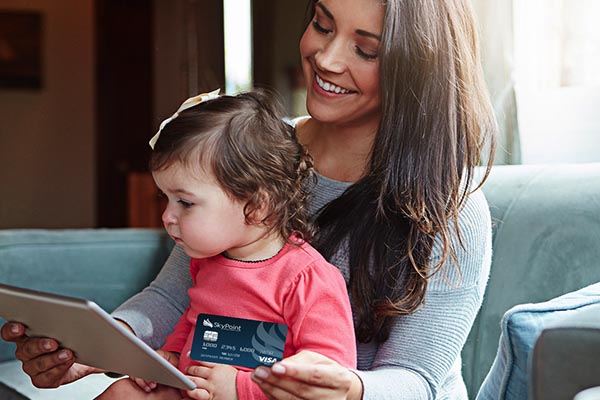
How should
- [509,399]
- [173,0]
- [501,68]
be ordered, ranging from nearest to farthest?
1. [509,399]
2. [501,68]
3. [173,0]

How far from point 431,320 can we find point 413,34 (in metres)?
Answer: 0.42

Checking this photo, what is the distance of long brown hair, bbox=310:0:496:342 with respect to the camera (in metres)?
1.31

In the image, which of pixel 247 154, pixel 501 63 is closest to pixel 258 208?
pixel 247 154

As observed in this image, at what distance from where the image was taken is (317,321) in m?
1.17

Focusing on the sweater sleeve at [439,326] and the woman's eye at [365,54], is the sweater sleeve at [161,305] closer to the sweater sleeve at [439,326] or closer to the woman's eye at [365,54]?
the sweater sleeve at [439,326]

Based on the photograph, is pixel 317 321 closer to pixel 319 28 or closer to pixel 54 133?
pixel 319 28

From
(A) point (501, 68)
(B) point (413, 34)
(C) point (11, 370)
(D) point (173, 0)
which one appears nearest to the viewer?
(B) point (413, 34)

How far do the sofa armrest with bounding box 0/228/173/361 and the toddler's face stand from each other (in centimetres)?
84

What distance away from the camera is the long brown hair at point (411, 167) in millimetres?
1313

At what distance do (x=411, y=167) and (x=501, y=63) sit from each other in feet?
3.83

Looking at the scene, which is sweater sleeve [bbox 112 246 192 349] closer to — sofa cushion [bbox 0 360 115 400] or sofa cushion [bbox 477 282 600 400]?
sofa cushion [bbox 0 360 115 400]

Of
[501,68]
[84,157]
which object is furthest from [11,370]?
[84,157]

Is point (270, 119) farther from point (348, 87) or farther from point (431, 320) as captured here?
point (431, 320)

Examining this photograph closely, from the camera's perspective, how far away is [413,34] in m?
1.32
